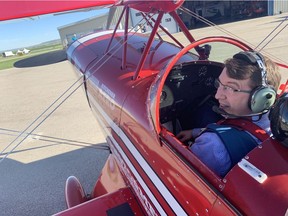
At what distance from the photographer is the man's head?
4.43 ft

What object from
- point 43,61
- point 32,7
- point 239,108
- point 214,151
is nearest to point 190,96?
point 239,108

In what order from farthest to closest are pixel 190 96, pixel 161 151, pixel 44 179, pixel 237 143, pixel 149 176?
pixel 44 179, pixel 190 96, pixel 149 176, pixel 161 151, pixel 237 143

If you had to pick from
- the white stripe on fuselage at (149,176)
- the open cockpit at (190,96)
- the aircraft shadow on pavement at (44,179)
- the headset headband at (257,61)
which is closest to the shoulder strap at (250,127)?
the headset headband at (257,61)

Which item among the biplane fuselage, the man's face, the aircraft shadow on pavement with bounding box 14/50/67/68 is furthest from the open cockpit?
the aircraft shadow on pavement with bounding box 14/50/67/68

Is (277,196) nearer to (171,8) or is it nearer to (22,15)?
(171,8)

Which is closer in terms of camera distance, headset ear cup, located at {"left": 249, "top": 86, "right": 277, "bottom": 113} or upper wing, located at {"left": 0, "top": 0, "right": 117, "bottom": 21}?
headset ear cup, located at {"left": 249, "top": 86, "right": 277, "bottom": 113}

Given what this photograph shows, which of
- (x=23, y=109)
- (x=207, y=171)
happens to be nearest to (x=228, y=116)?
(x=207, y=171)

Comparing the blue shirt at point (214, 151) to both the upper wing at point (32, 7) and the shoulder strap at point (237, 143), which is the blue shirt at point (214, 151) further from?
the upper wing at point (32, 7)

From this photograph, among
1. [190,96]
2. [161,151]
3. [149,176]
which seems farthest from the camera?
[190,96]

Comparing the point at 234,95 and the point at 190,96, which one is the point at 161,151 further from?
the point at 190,96

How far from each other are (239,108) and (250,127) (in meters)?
0.12

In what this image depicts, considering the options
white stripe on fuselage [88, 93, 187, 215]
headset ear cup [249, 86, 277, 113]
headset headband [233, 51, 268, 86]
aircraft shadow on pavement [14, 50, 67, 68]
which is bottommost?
aircraft shadow on pavement [14, 50, 67, 68]

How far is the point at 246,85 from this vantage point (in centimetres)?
138

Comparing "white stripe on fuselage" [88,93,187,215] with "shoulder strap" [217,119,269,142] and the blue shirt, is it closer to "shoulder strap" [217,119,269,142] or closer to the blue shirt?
the blue shirt
